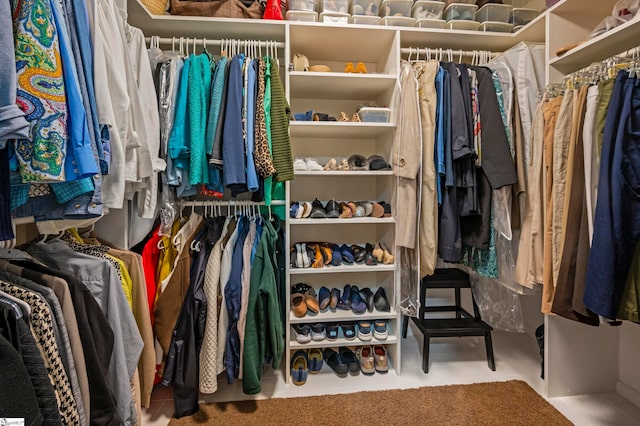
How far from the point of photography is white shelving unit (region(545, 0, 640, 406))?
150cm

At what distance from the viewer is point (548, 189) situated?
4.46 feet

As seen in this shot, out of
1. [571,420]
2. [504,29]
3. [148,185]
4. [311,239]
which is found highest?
[504,29]

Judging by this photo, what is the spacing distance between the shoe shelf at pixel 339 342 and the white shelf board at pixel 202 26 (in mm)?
1708

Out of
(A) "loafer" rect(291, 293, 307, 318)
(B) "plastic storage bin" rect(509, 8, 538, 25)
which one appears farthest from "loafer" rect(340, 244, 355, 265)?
(B) "plastic storage bin" rect(509, 8, 538, 25)

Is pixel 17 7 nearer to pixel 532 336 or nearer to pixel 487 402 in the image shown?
pixel 487 402

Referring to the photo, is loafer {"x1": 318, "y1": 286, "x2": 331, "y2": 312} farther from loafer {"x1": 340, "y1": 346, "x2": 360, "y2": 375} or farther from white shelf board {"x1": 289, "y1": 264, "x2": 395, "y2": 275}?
loafer {"x1": 340, "y1": 346, "x2": 360, "y2": 375}

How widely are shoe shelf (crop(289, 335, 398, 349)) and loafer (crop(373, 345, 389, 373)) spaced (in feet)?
0.24

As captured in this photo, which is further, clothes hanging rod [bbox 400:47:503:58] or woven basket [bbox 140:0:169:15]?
clothes hanging rod [bbox 400:47:503:58]

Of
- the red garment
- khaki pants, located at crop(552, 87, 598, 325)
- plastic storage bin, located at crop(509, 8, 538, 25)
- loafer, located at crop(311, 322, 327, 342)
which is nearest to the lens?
khaki pants, located at crop(552, 87, 598, 325)

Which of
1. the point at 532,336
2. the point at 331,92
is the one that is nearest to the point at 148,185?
the point at 331,92

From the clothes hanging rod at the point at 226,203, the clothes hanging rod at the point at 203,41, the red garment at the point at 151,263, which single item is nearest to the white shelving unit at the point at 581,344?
the clothes hanging rod at the point at 203,41

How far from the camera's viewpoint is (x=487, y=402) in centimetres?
150

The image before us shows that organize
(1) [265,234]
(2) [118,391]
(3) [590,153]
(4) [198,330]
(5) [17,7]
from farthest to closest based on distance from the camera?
(1) [265,234] → (4) [198,330] → (3) [590,153] → (2) [118,391] → (5) [17,7]

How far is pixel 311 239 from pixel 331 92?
946mm
